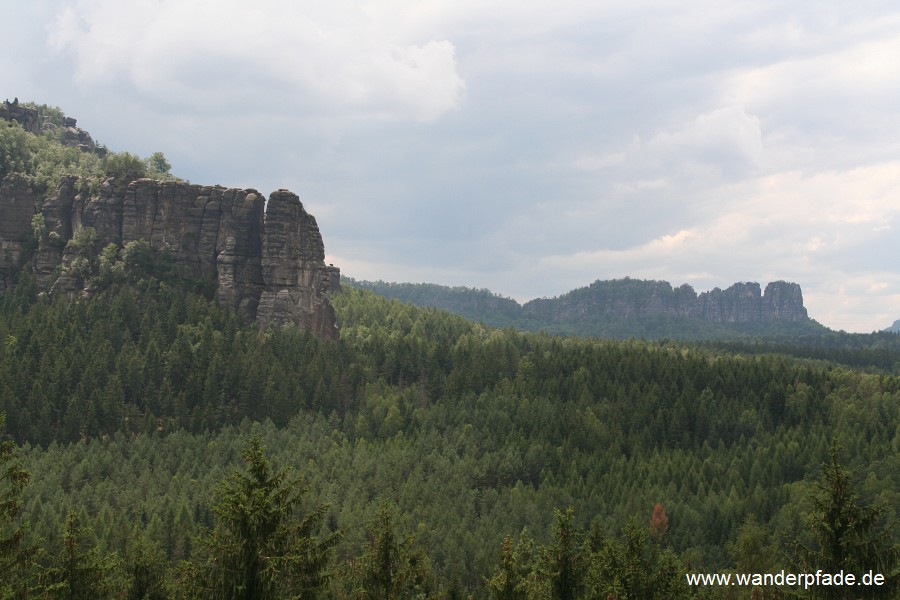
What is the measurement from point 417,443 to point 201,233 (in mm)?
76637

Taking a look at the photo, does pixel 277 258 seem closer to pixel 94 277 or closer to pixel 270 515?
pixel 94 277

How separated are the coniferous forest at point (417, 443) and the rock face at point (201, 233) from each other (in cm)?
578

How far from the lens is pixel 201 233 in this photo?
167 meters

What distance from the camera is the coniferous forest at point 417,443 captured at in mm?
60531

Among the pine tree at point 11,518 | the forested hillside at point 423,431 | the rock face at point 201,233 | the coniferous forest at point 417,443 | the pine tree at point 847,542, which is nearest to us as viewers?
the pine tree at point 847,542

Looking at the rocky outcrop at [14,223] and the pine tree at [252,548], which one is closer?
the pine tree at [252,548]

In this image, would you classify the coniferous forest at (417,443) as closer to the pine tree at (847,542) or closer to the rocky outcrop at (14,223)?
the pine tree at (847,542)

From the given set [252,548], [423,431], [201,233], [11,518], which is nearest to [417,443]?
[423,431]

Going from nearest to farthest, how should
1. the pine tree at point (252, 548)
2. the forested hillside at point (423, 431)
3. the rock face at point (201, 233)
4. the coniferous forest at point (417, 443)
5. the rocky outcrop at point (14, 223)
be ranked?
the pine tree at point (252, 548)
the coniferous forest at point (417, 443)
the forested hillside at point (423, 431)
the rocky outcrop at point (14, 223)
the rock face at point (201, 233)

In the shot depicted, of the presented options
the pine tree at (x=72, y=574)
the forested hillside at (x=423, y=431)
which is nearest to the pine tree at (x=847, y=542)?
the pine tree at (x=72, y=574)

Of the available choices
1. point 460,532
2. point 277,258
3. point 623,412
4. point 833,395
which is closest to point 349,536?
point 460,532

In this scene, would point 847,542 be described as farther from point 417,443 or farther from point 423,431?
point 423,431

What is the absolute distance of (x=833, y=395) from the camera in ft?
475

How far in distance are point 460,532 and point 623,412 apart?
183 feet
